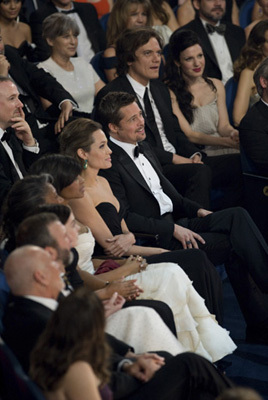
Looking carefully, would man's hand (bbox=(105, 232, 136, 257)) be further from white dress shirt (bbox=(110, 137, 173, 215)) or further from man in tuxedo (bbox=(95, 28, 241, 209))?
man in tuxedo (bbox=(95, 28, 241, 209))

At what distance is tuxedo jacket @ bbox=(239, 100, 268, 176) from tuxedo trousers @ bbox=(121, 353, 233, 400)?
2.36m

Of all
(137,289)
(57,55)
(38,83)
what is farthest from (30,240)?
(57,55)

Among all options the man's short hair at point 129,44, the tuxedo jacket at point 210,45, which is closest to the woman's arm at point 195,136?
the man's short hair at point 129,44

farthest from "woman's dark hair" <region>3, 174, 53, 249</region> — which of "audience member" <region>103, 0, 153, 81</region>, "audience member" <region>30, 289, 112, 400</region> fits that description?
"audience member" <region>103, 0, 153, 81</region>

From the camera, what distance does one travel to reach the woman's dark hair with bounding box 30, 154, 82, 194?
3.52 meters

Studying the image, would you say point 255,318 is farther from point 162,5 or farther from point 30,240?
point 162,5

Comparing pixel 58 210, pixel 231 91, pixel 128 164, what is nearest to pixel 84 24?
pixel 231 91

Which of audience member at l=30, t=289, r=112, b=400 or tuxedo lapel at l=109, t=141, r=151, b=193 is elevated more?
audience member at l=30, t=289, r=112, b=400

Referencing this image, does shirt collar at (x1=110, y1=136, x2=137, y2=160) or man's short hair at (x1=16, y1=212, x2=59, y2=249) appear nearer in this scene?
man's short hair at (x1=16, y1=212, x2=59, y2=249)

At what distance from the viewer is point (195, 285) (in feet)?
12.6

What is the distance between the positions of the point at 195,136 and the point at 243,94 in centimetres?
48

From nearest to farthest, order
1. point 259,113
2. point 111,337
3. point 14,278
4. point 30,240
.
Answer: point 14,278
point 30,240
point 111,337
point 259,113

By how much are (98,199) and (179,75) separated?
199 centimetres

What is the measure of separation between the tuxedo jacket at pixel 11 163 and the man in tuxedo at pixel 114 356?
1.21m
